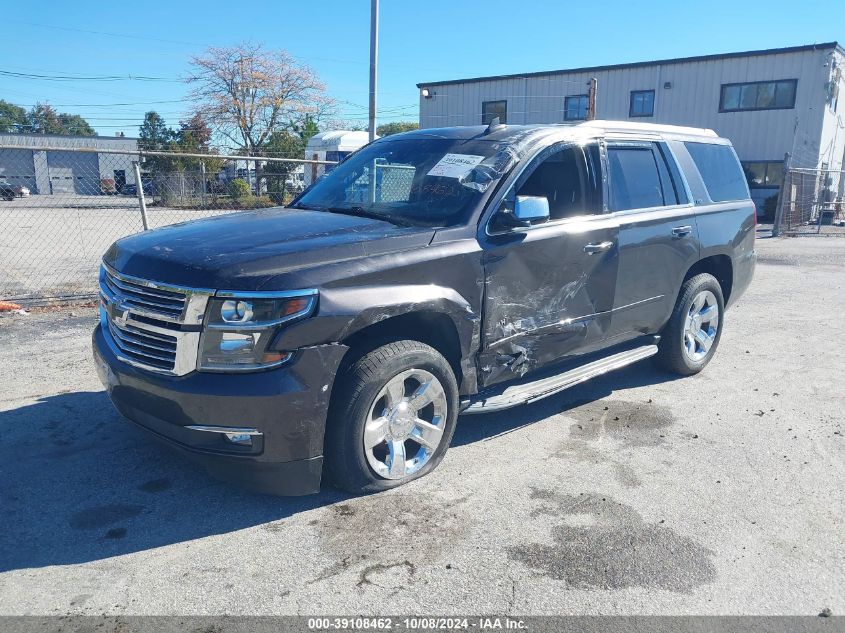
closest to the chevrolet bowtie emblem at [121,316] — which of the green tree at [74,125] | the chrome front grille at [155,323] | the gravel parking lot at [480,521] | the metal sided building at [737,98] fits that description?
the chrome front grille at [155,323]

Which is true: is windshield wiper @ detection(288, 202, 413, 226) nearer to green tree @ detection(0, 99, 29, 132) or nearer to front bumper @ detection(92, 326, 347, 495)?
front bumper @ detection(92, 326, 347, 495)

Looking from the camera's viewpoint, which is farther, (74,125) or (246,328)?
(74,125)

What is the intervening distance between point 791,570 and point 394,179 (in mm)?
3211

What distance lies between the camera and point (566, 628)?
105 inches

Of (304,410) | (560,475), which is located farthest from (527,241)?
(304,410)

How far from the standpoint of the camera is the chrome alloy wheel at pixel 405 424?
359 centimetres

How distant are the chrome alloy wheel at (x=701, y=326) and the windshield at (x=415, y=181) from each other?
257cm

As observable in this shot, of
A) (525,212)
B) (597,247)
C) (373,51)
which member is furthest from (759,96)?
(525,212)

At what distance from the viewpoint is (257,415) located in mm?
3148

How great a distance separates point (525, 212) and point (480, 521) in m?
1.76

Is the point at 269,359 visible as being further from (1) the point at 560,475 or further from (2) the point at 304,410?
(1) the point at 560,475

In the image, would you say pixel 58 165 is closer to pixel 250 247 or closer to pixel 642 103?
pixel 642 103

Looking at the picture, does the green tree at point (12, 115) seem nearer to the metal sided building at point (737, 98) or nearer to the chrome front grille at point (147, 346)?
the metal sided building at point (737, 98)

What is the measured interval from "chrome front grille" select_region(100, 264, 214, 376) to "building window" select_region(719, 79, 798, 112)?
28.4 meters
